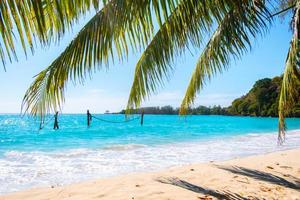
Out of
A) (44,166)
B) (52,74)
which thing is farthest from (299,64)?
(44,166)

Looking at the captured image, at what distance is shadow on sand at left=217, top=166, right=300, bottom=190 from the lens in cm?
570

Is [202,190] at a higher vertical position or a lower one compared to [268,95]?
lower

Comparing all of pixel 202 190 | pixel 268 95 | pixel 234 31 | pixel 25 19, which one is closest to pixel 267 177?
pixel 202 190

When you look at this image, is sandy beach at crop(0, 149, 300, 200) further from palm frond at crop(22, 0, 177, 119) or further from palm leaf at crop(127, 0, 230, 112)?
palm frond at crop(22, 0, 177, 119)

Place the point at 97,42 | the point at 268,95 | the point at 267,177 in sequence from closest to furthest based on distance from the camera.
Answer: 1. the point at 97,42
2. the point at 267,177
3. the point at 268,95

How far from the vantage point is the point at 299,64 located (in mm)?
4730

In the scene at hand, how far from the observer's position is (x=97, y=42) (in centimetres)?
194

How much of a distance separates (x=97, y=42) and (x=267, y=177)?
5590 millimetres

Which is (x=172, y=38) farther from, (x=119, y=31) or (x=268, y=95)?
(x=268, y=95)

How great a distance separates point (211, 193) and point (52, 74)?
3.91m

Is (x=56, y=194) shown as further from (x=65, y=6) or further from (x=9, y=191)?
(x=65, y=6)

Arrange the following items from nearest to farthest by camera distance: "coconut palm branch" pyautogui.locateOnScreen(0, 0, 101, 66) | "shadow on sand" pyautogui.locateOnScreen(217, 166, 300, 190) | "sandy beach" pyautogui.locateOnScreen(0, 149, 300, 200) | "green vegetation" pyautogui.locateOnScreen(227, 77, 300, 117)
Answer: "coconut palm branch" pyautogui.locateOnScreen(0, 0, 101, 66) < "sandy beach" pyautogui.locateOnScreen(0, 149, 300, 200) < "shadow on sand" pyautogui.locateOnScreen(217, 166, 300, 190) < "green vegetation" pyautogui.locateOnScreen(227, 77, 300, 117)

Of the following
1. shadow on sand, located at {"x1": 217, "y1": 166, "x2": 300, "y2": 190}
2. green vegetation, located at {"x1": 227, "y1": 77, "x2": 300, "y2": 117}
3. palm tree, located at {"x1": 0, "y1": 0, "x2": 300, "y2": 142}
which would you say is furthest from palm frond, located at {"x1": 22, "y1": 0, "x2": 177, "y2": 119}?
shadow on sand, located at {"x1": 217, "y1": 166, "x2": 300, "y2": 190}

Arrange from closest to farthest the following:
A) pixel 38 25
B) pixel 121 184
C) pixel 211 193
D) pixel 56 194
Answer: pixel 38 25
pixel 211 193
pixel 56 194
pixel 121 184
